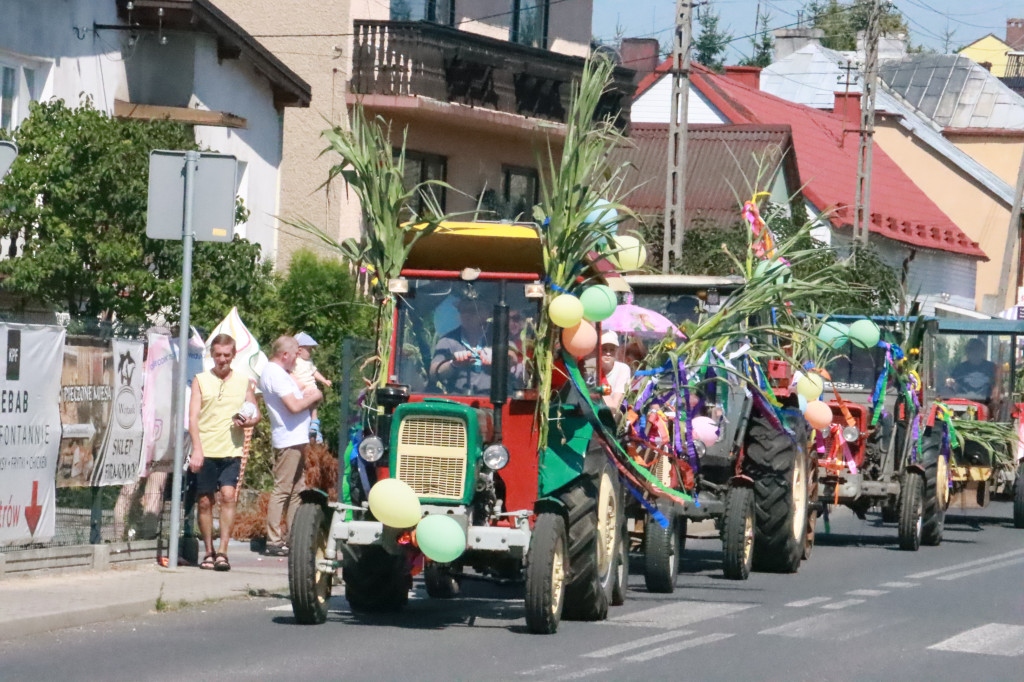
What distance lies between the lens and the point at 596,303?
11672 mm

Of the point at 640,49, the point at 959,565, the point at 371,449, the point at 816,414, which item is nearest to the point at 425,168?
the point at 816,414

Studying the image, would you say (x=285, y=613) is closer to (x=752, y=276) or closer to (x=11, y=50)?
(x=752, y=276)

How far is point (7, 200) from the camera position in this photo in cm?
1627

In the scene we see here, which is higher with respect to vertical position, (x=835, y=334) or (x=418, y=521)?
(x=835, y=334)

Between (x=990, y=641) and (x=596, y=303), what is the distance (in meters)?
3.30

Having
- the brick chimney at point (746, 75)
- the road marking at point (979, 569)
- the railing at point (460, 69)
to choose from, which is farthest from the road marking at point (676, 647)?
the brick chimney at point (746, 75)

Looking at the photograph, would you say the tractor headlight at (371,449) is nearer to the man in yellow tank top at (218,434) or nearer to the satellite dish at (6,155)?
the satellite dish at (6,155)

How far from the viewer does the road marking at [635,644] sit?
10.3 m

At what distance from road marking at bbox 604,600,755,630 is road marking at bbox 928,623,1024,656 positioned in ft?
5.39

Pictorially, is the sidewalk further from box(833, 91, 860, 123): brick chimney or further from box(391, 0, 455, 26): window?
box(833, 91, 860, 123): brick chimney

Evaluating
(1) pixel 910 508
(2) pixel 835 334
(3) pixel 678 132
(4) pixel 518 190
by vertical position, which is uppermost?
(3) pixel 678 132

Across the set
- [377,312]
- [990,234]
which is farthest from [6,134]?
[990,234]

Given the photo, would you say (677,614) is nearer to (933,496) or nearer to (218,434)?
(218,434)

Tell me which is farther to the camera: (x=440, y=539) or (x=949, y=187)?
(x=949, y=187)
